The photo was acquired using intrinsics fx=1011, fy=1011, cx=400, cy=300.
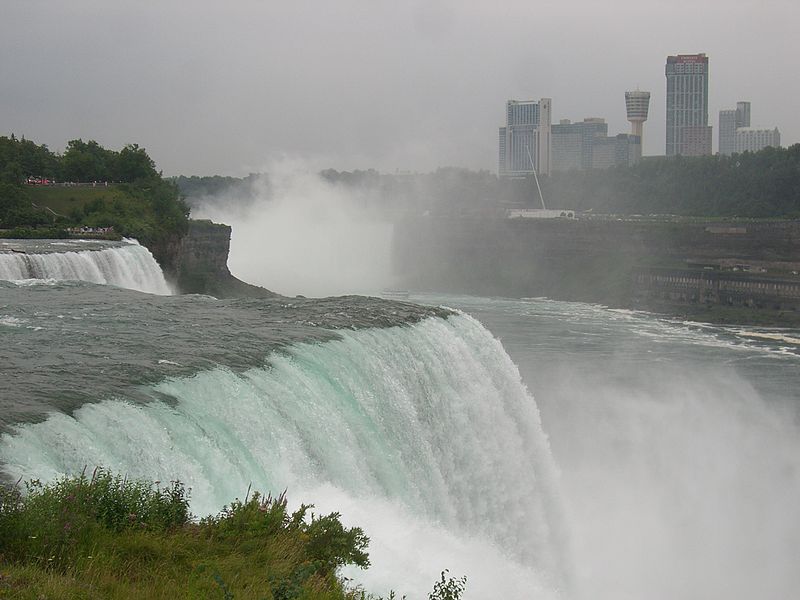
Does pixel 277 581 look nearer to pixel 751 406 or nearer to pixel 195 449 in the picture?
pixel 195 449

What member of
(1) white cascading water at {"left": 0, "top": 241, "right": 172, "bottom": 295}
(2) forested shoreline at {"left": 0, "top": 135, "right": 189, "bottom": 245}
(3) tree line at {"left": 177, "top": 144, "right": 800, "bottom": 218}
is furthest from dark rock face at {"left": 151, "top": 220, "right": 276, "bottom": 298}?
(3) tree line at {"left": 177, "top": 144, "right": 800, "bottom": 218}

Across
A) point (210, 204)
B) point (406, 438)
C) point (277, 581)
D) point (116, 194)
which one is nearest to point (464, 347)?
point (406, 438)

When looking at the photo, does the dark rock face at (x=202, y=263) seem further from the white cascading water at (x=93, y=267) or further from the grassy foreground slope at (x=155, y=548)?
the grassy foreground slope at (x=155, y=548)

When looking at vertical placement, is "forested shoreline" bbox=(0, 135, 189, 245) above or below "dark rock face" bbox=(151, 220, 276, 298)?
above

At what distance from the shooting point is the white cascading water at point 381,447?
10.6 m

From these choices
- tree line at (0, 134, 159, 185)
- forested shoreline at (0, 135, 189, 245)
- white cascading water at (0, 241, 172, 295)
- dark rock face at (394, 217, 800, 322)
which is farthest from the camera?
dark rock face at (394, 217, 800, 322)

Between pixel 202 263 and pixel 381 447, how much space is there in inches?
1420

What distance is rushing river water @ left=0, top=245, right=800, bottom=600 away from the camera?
37.3 ft

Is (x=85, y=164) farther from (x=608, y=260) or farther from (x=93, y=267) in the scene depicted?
(x=608, y=260)

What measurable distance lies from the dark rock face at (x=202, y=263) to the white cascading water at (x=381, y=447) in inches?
976

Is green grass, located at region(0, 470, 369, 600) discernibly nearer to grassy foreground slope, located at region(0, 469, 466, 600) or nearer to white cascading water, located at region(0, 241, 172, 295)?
grassy foreground slope, located at region(0, 469, 466, 600)

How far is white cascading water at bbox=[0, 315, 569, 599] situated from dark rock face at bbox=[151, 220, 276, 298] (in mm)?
24781

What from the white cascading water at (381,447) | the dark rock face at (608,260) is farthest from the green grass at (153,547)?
the dark rock face at (608,260)

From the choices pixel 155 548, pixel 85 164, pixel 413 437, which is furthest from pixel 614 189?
pixel 155 548
